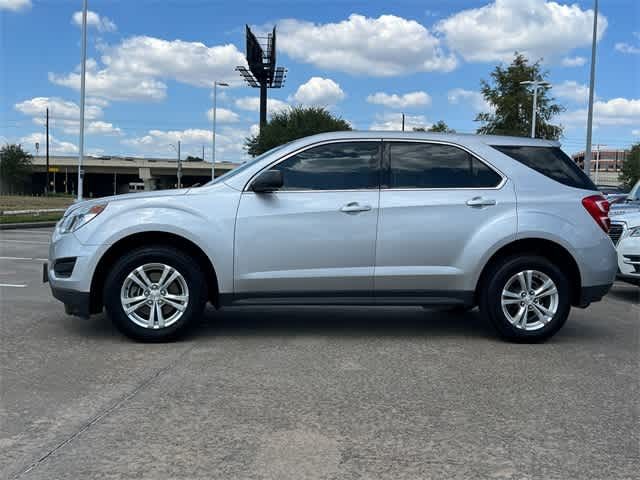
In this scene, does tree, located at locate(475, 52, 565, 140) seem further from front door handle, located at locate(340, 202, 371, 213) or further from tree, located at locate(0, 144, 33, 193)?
tree, located at locate(0, 144, 33, 193)

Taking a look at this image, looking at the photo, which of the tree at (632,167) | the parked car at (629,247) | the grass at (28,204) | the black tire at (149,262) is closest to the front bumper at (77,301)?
the black tire at (149,262)

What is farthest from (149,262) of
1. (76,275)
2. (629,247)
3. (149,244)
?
(629,247)

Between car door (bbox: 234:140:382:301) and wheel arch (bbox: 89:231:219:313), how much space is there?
29 centimetres

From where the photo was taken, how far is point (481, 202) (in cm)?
585

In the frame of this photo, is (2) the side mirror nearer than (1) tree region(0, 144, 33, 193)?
Yes

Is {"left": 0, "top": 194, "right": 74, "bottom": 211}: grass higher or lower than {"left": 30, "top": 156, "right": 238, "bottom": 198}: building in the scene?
lower

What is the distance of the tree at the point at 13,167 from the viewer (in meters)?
85.2

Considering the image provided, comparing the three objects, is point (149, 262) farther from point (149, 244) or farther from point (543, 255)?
point (543, 255)

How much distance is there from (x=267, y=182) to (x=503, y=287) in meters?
2.22

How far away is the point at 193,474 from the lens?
3.11 metres

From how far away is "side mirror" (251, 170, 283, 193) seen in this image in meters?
5.59

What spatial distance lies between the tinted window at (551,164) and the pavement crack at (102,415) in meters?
3.38

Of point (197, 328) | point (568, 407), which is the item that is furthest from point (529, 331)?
point (197, 328)

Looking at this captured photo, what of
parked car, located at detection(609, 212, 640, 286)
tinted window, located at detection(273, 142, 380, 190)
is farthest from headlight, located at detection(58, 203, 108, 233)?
parked car, located at detection(609, 212, 640, 286)
